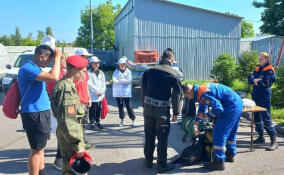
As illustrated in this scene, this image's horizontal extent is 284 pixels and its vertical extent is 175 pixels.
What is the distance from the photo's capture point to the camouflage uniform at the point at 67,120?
285cm

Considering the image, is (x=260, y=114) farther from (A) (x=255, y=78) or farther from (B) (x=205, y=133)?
(B) (x=205, y=133)

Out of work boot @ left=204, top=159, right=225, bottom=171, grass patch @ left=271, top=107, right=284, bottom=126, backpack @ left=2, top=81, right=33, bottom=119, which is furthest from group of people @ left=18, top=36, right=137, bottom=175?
grass patch @ left=271, top=107, right=284, bottom=126

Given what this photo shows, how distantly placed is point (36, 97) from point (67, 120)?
0.99 meters

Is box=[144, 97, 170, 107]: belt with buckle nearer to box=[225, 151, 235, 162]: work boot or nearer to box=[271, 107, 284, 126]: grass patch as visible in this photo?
box=[225, 151, 235, 162]: work boot

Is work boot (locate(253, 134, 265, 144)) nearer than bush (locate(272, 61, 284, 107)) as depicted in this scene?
Yes

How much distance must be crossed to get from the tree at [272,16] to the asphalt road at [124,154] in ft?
41.9

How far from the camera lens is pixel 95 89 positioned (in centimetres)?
652

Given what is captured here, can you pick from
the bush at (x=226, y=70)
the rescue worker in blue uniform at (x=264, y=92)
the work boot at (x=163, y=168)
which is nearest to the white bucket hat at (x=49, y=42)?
the work boot at (x=163, y=168)

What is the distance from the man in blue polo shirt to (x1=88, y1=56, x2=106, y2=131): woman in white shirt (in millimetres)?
2785

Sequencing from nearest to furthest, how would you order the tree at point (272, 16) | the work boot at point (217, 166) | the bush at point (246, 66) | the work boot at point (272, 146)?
1. the work boot at point (217, 166)
2. the work boot at point (272, 146)
3. the bush at point (246, 66)
4. the tree at point (272, 16)

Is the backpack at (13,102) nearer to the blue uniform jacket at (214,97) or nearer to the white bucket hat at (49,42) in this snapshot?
the white bucket hat at (49,42)

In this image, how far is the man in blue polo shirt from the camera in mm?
3436

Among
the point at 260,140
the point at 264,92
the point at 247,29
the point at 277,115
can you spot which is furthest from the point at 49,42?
the point at 247,29

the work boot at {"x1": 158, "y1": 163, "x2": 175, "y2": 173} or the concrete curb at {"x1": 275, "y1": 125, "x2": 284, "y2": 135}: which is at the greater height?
the concrete curb at {"x1": 275, "y1": 125, "x2": 284, "y2": 135}
